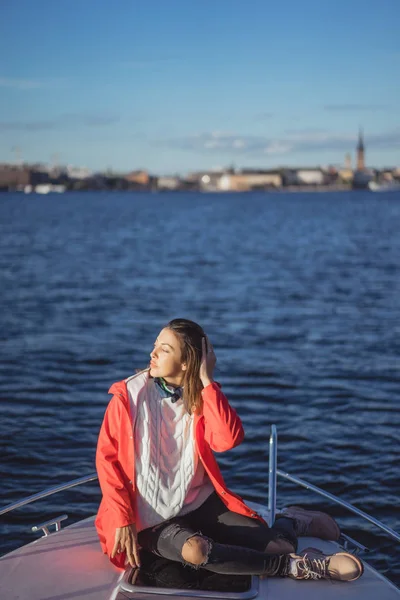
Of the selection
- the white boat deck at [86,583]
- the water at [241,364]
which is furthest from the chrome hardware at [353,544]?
the water at [241,364]

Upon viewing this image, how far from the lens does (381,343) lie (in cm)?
1867

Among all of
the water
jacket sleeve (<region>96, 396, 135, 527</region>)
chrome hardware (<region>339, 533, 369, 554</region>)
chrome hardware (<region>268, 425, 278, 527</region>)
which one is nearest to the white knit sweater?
jacket sleeve (<region>96, 396, 135, 527</region>)

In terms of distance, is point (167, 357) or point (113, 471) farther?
point (167, 357)

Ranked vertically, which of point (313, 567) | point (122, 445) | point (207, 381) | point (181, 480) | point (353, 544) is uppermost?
point (207, 381)

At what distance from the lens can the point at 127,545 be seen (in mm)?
4730

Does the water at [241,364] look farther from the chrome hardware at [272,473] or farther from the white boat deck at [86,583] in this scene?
the white boat deck at [86,583]

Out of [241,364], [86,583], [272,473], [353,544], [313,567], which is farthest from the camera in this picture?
[241,364]

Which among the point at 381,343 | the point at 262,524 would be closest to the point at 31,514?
the point at 262,524

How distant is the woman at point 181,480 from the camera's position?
15.7 ft

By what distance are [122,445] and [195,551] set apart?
73 centimetres

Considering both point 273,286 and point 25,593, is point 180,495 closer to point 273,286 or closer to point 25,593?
point 25,593

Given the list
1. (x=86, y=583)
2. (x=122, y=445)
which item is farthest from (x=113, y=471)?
(x=86, y=583)

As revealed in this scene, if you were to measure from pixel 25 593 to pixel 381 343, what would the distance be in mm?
14996

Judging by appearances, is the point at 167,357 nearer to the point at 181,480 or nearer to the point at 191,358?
the point at 191,358
